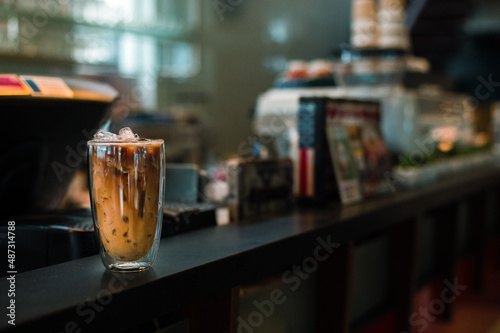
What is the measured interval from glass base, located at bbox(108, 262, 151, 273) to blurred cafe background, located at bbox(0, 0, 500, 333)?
121 millimetres

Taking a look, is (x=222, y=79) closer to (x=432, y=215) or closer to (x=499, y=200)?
(x=499, y=200)

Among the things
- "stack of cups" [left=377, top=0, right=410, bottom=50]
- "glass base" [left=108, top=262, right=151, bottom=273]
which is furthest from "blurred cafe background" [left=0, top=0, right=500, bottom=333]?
"glass base" [left=108, top=262, right=151, bottom=273]

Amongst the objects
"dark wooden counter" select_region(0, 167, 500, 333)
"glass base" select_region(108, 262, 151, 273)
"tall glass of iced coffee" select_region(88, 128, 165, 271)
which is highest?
"tall glass of iced coffee" select_region(88, 128, 165, 271)

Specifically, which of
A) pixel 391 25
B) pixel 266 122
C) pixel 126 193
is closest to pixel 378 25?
pixel 391 25

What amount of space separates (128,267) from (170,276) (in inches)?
2.8

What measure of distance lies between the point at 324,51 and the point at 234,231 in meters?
5.06

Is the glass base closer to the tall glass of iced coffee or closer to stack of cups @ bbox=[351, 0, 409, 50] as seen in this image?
the tall glass of iced coffee

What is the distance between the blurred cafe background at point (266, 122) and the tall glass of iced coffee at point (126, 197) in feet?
0.40

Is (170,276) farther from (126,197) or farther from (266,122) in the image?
(266,122)

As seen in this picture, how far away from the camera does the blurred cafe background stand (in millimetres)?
1000

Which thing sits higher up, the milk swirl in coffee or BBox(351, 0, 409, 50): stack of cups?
BBox(351, 0, 409, 50): stack of cups

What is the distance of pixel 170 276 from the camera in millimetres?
773

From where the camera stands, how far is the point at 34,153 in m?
0.96

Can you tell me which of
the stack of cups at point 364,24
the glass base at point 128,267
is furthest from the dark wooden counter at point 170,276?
the stack of cups at point 364,24
